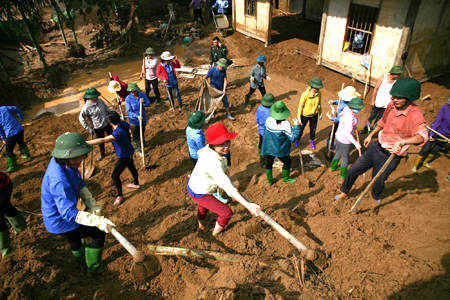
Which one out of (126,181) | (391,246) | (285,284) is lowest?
(126,181)

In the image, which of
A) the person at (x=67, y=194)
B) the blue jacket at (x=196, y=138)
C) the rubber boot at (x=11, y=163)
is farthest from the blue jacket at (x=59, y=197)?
the rubber boot at (x=11, y=163)

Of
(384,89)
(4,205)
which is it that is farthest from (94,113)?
(384,89)

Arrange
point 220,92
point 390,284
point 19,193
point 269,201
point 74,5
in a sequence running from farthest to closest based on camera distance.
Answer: point 74,5, point 220,92, point 19,193, point 269,201, point 390,284

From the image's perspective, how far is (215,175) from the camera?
11.7 feet

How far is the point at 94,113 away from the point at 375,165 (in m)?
5.99

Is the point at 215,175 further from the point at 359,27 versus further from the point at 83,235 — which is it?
the point at 359,27

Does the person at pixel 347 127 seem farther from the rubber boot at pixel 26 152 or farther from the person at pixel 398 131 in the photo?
the rubber boot at pixel 26 152

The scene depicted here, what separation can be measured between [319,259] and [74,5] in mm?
13090

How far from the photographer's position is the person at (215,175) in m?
3.49

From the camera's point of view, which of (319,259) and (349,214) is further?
(349,214)

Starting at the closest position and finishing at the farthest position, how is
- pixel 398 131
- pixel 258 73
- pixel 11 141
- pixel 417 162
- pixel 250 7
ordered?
pixel 398 131 < pixel 417 162 < pixel 11 141 < pixel 258 73 < pixel 250 7

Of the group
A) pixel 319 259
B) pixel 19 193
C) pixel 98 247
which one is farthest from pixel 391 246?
pixel 19 193

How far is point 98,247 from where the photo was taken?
3854mm

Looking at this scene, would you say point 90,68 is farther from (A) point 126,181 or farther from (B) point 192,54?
(A) point 126,181
